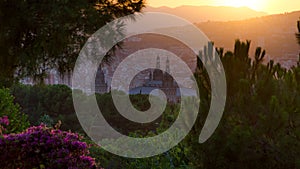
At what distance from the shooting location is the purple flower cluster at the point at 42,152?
6645mm

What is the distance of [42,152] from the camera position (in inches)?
266

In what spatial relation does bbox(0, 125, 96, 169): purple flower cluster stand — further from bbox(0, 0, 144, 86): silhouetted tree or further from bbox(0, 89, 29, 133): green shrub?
bbox(0, 0, 144, 86): silhouetted tree

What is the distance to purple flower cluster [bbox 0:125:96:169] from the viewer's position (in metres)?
6.64

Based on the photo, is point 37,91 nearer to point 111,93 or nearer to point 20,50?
point 111,93

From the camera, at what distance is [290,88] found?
6.91m

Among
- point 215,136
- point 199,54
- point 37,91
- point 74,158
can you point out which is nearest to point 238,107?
point 215,136

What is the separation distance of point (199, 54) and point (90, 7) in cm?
852

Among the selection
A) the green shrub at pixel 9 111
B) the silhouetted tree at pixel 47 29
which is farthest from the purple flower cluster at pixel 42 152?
the silhouetted tree at pixel 47 29

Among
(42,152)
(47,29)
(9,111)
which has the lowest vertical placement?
(42,152)

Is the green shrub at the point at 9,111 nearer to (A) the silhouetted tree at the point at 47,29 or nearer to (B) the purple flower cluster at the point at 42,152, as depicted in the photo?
(A) the silhouetted tree at the point at 47,29

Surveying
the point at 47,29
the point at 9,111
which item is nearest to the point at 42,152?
the point at 9,111

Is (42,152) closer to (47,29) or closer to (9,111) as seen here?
(9,111)

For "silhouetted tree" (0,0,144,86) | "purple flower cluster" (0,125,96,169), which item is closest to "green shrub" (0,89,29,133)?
"silhouetted tree" (0,0,144,86)

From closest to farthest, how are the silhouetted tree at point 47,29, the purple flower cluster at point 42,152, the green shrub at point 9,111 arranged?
the purple flower cluster at point 42,152
the green shrub at point 9,111
the silhouetted tree at point 47,29
